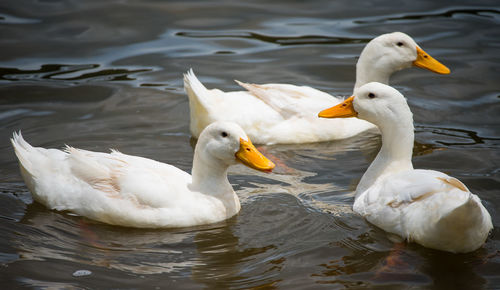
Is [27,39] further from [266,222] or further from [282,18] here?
[266,222]

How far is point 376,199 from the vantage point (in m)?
5.69

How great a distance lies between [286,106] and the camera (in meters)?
7.62

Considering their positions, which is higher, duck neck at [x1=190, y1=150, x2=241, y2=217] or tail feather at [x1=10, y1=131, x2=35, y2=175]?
tail feather at [x1=10, y1=131, x2=35, y2=175]

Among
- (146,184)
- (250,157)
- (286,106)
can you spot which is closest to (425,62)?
(286,106)

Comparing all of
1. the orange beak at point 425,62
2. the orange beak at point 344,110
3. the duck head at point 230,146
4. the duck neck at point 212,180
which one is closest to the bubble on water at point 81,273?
the duck neck at point 212,180

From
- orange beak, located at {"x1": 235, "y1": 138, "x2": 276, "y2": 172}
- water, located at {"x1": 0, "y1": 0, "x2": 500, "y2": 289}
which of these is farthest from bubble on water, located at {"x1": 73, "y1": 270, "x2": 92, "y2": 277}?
orange beak, located at {"x1": 235, "y1": 138, "x2": 276, "y2": 172}

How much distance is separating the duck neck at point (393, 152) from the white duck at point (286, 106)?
5.28 ft

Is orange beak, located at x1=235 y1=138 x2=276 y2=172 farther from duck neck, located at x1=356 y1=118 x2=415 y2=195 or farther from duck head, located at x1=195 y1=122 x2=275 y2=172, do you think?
duck neck, located at x1=356 y1=118 x2=415 y2=195

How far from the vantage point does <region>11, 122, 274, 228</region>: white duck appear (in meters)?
5.58

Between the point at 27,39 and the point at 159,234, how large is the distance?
22.2 feet

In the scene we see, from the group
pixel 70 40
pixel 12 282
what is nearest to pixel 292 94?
pixel 12 282

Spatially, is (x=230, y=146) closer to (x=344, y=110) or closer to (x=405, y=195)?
(x=344, y=110)

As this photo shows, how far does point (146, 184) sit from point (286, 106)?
2.51 m

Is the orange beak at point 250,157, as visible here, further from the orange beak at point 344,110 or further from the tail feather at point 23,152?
the tail feather at point 23,152
